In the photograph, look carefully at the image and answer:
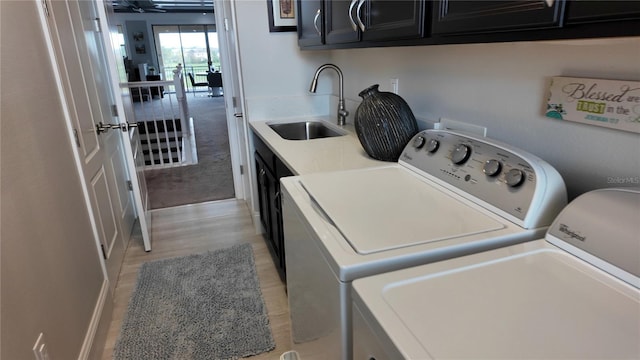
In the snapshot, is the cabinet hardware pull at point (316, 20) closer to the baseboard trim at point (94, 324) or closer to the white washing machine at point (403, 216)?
the white washing machine at point (403, 216)

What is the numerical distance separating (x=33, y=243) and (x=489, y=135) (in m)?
1.61

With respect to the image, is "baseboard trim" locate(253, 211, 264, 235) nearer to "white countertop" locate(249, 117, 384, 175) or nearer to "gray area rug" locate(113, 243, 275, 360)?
"gray area rug" locate(113, 243, 275, 360)

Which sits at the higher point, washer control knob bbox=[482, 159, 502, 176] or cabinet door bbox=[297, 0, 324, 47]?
cabinet door bbox=[297, 0, 324, 47]

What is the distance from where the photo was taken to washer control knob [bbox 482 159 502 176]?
1.01m

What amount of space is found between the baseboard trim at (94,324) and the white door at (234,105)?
4.21 ft

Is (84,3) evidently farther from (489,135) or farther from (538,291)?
(538,291)

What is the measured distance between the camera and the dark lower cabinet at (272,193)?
1.94 meters

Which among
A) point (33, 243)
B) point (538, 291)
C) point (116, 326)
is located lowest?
point (116, 326)

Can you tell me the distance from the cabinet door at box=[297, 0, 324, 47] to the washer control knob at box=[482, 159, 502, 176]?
4.05 feet

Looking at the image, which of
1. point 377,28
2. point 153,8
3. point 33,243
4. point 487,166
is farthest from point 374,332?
point 153,8

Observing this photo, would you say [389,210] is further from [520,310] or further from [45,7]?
[45,7]

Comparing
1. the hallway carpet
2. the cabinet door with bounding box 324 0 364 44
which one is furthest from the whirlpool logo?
the hallway carpet

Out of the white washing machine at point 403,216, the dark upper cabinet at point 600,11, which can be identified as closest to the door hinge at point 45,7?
the white washing machine at point 403,216

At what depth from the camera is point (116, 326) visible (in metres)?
1.99
